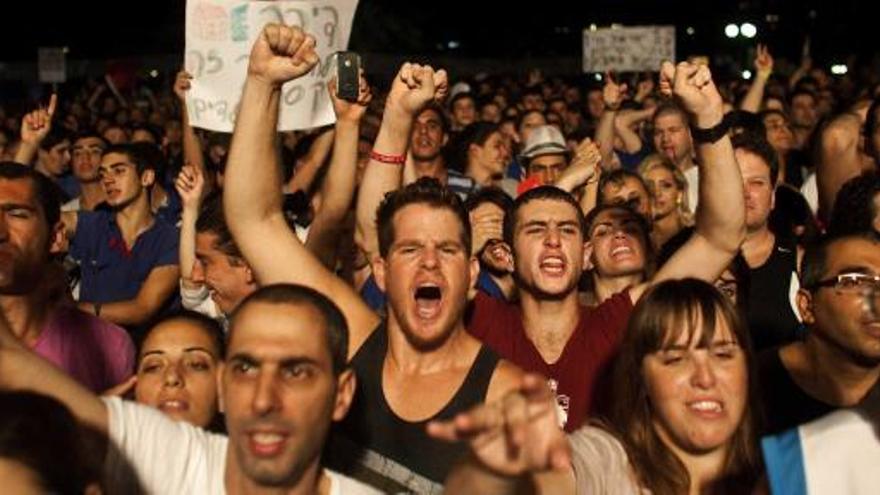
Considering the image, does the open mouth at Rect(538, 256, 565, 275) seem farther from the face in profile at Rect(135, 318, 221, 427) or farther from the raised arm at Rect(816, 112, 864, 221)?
the raised arm at Rect(816, 112, 864, 221)

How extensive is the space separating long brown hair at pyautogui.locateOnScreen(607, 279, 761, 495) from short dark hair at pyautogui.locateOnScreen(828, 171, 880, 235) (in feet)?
3.42

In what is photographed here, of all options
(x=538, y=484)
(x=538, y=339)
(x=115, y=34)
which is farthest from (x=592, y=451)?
(x=115, y=34)

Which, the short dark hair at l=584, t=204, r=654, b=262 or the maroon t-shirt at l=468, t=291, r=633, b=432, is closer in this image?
the maroon t-shirt at l=468, t=291, r=633, b=432

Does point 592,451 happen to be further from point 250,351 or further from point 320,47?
point 320,47

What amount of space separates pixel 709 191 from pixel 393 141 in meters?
1.07

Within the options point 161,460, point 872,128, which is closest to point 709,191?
point 872,128

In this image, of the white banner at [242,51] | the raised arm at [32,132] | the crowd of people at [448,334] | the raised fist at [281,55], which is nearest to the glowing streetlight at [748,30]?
the raised arm at [32,132]

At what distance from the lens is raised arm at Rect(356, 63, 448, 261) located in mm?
5879

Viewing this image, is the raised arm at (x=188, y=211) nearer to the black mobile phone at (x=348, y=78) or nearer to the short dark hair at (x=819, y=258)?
the black mobile phone at (x=348, y=78)

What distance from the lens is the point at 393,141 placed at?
19.4 feet

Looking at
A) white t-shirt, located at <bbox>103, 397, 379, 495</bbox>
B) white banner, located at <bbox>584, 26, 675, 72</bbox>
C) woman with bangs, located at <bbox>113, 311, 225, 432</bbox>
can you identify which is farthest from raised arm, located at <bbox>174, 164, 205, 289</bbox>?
white banner, located at <bbox>584, 26, 675, 72</bbox>

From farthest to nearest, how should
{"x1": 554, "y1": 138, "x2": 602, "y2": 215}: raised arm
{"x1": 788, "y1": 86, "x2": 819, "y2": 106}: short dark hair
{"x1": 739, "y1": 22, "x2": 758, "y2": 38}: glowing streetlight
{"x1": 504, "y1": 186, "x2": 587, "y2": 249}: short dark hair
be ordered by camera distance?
{"x1": 739, "y1": 22, "x2": 758, "y2": 38}: glowing streetlight, {"x1": 788, "y1": 86, "x2": 819, "y2": 106}: short dark hair, {"x1": 554, "y1": 138, "x2": 602, "y2": 215}: raised arm, {"x1": 504, "y1": 186, "x2": 587, "y2": 249}: short dark hair

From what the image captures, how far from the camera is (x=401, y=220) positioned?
5039mm

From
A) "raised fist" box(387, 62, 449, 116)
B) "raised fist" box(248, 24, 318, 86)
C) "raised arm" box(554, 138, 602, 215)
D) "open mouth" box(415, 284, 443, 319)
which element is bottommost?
"open mouth" box(415, 284, 443, 319)
